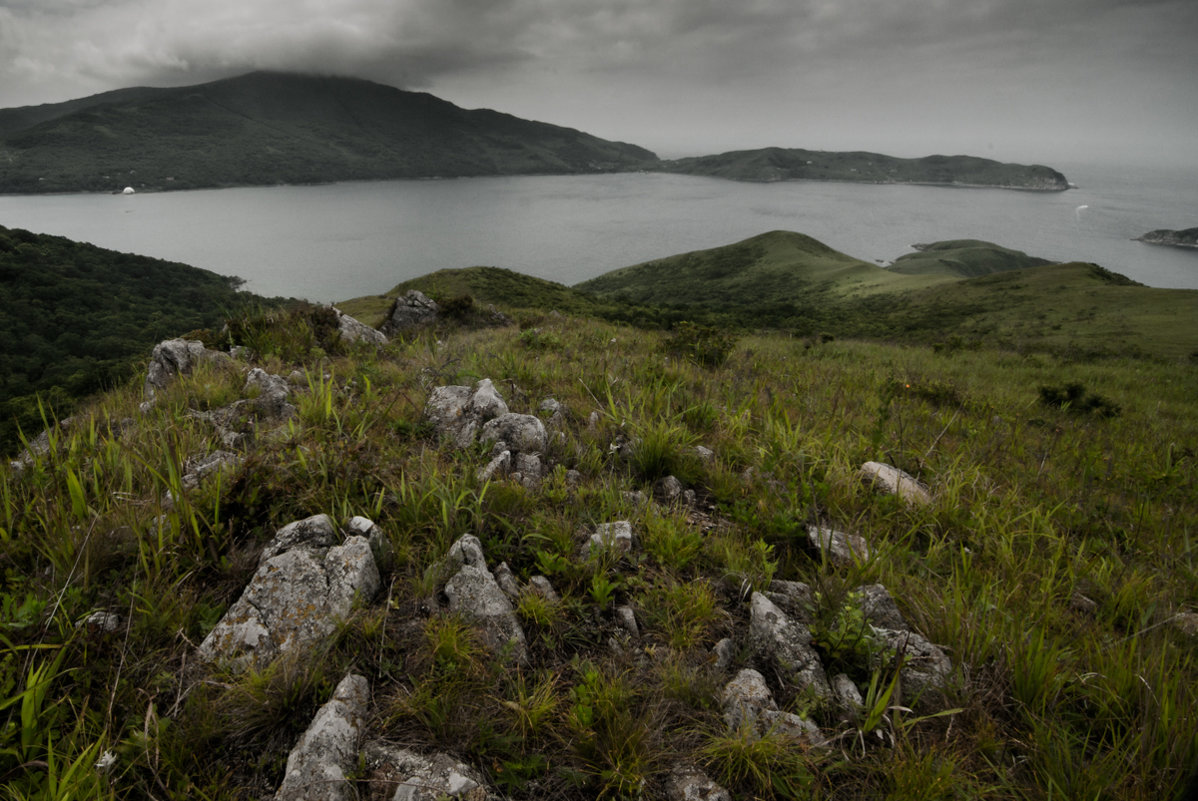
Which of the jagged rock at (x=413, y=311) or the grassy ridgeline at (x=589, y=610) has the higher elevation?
the grassy ridgeline at (x=589, y=610)

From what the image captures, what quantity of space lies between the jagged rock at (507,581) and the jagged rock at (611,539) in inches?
18.8

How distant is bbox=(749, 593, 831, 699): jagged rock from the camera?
8.13 feet

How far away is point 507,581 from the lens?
9.50ft

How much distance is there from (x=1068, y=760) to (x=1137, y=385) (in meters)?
21.5

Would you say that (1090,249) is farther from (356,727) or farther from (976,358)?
(356,727)

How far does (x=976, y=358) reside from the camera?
2030 cm

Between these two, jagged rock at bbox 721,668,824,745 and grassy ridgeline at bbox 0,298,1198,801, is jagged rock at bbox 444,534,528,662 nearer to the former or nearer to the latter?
grassy ridgeline at bbox 0,298,1198,801

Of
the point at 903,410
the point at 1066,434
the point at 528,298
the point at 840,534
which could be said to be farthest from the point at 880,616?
the point at 528,298

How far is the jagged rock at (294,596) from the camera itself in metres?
2.39

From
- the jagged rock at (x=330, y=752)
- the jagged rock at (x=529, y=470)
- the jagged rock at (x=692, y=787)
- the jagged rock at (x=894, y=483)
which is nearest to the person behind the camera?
the jagged rock at (x=330, y=752)

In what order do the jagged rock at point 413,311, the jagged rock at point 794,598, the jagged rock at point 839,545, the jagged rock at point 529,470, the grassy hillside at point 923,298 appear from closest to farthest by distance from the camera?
the jagged rock at point 794,598 → the jagged rock at point 839,545 → the jagged rock at point 529,470 → the jagged rock at point 413,311 → the grassy hillside at point 923,298

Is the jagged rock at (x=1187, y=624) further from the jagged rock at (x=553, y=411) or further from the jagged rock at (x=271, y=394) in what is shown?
the jagged rock at (x=271, y=394)

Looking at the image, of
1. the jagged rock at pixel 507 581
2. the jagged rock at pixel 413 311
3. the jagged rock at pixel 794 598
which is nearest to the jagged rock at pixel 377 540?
the jagged rock at pixel 507 581

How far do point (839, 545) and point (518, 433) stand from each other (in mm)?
2635
